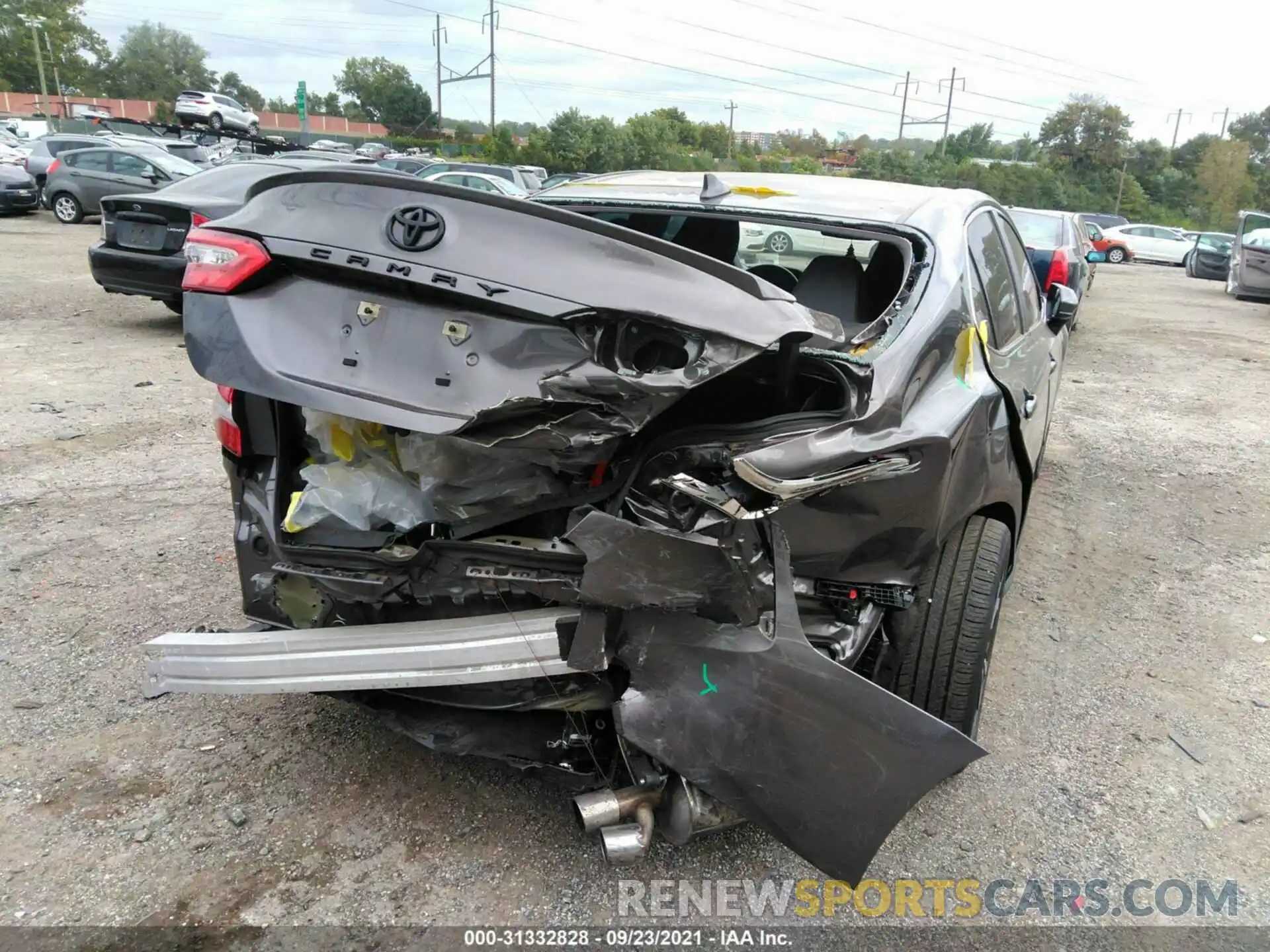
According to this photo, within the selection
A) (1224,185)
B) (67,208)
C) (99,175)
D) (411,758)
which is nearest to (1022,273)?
(411,758)

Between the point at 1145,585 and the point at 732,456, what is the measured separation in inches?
128

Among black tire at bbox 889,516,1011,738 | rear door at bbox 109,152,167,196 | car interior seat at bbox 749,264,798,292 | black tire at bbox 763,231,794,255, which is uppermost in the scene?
rear door at bbox 109,152,167,196

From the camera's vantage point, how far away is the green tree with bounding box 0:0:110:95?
5294 centimetres

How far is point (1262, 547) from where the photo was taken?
4730 millimetres

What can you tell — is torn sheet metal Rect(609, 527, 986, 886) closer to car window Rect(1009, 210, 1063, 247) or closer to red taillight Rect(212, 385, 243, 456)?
red taillight Rect(212, 385, 243, 456)

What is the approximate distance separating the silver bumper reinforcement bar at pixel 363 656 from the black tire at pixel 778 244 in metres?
2.19

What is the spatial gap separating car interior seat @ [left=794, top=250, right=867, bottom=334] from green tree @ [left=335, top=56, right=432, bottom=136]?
248 feet

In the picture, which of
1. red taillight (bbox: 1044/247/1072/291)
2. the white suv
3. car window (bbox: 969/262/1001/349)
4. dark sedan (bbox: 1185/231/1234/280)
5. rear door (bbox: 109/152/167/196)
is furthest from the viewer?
the white suv

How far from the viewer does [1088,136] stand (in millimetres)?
57594

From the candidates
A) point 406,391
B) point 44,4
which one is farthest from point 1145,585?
point 44,4

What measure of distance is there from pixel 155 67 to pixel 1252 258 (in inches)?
3863

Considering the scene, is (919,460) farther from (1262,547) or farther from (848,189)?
(1262,547)

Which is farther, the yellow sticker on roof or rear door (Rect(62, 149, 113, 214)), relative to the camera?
rear door (Rect(62, 149, 113, 214))

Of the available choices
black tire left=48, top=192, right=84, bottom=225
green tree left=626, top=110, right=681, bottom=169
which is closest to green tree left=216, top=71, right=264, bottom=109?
green tree left=626, top=110, right=681, bottom=169
